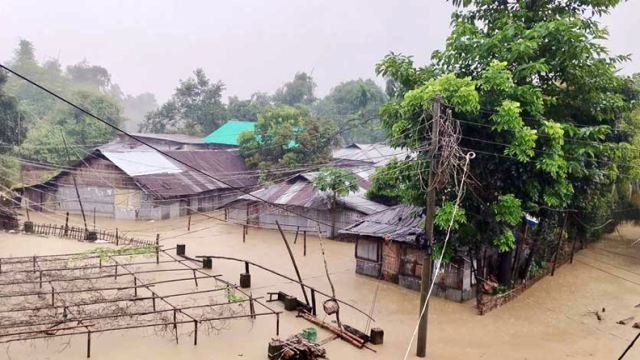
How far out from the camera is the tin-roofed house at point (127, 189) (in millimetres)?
31031

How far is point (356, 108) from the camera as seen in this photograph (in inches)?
2504

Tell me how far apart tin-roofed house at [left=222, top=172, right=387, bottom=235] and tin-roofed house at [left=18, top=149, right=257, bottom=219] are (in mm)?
2112

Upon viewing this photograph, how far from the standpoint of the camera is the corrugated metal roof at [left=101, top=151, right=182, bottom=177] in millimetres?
31484

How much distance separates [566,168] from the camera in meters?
13.5

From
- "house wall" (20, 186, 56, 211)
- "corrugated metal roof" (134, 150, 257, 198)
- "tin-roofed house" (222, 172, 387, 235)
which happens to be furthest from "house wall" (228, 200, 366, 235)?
"house wall" (20, 186, 56, 211)

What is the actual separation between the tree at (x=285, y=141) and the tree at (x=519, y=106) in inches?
810

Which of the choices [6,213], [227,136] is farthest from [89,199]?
[227,136]

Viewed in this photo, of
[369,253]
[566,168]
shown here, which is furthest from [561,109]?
[369,253]

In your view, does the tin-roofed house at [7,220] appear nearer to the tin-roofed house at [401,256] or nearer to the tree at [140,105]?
the tin-roofed house at [401,256]

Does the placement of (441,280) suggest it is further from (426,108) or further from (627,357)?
(426,108)

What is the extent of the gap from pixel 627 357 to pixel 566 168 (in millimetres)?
5164

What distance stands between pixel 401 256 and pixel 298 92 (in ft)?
171

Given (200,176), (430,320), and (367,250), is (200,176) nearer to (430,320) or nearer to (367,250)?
(367,250)

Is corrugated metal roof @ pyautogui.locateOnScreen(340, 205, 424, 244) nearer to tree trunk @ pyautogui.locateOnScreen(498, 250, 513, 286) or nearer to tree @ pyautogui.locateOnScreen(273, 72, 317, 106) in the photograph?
tree trunk @ pyautogui.locateOnScreen(498, 250, 513, 286)
